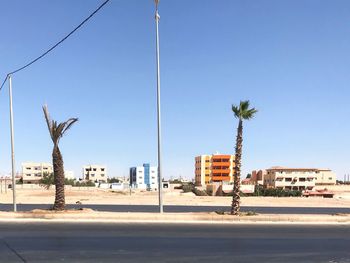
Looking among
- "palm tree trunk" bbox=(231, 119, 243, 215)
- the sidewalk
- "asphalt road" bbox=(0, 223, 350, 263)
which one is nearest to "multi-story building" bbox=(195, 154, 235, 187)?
"palm tree trunk" bbox=(231, 119, 243, 215)

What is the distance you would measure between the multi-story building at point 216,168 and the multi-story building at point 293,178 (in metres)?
14.3

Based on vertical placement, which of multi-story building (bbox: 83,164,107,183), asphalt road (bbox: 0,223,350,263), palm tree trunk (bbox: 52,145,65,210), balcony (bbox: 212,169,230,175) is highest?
palm tree trunk (bbox: 52,145,65,210)

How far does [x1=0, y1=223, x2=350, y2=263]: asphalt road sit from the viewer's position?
34.3ft

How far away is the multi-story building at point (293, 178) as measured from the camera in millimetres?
124312

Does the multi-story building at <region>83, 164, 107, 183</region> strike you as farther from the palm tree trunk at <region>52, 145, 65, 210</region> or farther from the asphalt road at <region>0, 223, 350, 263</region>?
the asphalt road at <region>0, 223, 350, 263</region>

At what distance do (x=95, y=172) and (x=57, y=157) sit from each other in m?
177

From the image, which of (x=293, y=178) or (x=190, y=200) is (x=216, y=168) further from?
(x=190, y=200)

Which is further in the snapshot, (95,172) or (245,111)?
(95,172)

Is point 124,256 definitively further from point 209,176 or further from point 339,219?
point 209,176

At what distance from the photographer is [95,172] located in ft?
641

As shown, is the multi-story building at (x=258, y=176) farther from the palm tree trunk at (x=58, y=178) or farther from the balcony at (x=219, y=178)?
the palm tree trunk at (x=58, y=178)

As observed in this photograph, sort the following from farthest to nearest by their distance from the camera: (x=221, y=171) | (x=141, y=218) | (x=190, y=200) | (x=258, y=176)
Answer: (x=258, y=176) → (x=221, y=171) → (x=190, y=200) → (x=141, y=218)

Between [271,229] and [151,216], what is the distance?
5.57 meters

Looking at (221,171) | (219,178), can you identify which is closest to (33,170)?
(219,178)
